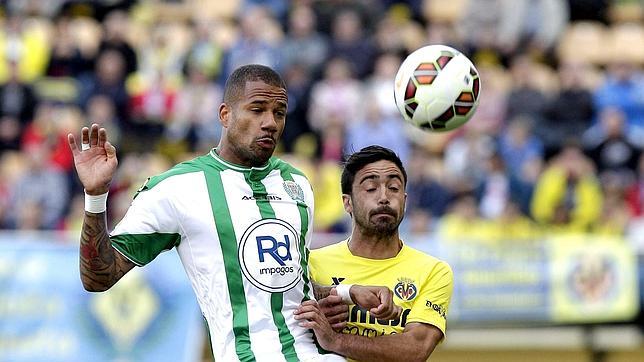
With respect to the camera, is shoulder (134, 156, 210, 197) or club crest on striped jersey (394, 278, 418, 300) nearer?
shoulder (134, 156, 210, 197)

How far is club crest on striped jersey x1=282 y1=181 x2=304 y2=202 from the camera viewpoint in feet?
22.5

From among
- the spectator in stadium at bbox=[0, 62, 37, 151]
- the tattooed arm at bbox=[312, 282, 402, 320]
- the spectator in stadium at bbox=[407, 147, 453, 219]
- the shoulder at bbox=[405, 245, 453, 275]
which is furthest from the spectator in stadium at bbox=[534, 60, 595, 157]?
the tattooed arm at bbox=[312, 282, 402, 320]

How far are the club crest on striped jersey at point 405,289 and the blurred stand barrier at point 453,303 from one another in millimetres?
6496

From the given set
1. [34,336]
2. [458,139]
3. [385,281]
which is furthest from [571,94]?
[385,281]

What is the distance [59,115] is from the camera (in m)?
17.1

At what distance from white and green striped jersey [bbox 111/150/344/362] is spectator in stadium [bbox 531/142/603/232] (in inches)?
369

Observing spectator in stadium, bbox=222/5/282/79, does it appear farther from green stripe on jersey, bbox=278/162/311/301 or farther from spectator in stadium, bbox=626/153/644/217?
green stripe on jersey, bbox=278/162/311/301

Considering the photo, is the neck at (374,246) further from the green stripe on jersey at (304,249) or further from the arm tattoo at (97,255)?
the arm tattoo at (97,255)

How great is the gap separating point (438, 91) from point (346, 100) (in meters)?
9.78

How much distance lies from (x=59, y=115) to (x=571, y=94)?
24.4 ft

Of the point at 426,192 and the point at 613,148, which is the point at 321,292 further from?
the point at 613,148

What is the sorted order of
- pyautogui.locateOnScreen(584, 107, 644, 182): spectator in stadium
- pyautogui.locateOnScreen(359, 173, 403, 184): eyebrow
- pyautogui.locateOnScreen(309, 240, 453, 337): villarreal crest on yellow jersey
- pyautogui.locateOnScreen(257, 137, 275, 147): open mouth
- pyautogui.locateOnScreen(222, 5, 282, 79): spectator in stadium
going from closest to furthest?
pyautogui.locateOnScreen(257, 137, 275, 147): open mouth, pyautogui.locateOnScreen(309, 240, 453, 337): villarreal crest on yellow jersey, pyautogui.locateOnScreen(359, 173, 403, 184): eyebrow, pyautogui.locateOnScreen(584, 107, 644, 182): spectator in stadium, pyautogui.locateOnScreen(222, 5, 282, 79): spectator in stadium

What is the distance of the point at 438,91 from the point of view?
305 inches

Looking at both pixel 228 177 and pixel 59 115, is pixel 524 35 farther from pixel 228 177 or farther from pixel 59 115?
pixel 228 177
